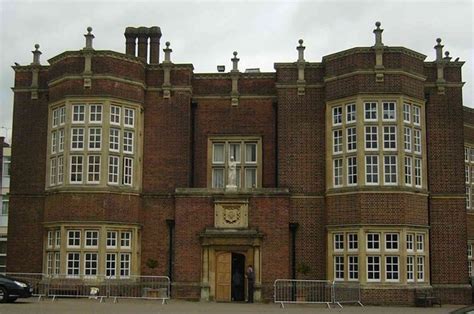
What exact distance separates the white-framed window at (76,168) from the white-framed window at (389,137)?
1157cm

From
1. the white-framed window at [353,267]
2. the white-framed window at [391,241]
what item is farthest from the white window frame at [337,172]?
the white-framed window at [353,267]

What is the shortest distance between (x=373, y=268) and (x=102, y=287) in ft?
33.0

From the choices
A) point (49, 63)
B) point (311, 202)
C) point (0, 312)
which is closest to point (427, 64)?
point (311, 202)

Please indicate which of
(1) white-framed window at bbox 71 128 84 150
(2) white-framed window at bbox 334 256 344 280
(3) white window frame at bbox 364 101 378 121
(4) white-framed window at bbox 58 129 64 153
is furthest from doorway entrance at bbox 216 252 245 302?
(4) white-framed window at bbox 58 129 64 153

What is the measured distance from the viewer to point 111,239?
27.8 m

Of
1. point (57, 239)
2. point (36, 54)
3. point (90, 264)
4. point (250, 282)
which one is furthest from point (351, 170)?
point (36, 54)

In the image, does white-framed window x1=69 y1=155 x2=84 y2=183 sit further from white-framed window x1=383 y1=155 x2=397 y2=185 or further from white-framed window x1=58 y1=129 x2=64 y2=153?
white-framed window x1=383 y1=155 x2=397 y2=185

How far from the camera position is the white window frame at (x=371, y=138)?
27.3m

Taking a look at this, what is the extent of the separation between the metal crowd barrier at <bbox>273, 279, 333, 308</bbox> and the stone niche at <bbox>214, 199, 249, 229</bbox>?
8.96ft

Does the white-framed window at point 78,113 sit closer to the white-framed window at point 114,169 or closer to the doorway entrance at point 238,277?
the white-framed window at point 114,169

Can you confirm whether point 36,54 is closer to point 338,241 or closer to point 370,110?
point 370,110

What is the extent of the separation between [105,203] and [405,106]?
12045 mm

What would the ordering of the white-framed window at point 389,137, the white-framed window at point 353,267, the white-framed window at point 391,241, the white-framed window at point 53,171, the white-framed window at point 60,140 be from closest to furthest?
1. the white-framed window at point 391,241
2. the white-framed window at point 353,267
3. the white-framed window at point 389,137
4. the white-framed window at point 60,140
5. the white-framed window at point 53,171

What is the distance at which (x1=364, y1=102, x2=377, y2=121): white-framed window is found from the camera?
27.4m
